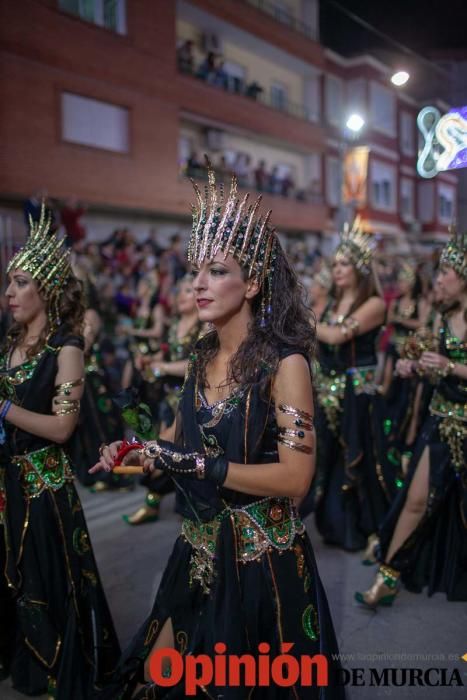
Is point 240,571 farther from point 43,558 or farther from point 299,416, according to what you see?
point 43,558

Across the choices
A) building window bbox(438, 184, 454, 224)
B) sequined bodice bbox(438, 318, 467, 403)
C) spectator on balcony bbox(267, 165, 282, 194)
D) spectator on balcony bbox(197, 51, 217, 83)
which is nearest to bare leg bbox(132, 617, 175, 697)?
sequined bodice bbox(438, 318, 467, 403)

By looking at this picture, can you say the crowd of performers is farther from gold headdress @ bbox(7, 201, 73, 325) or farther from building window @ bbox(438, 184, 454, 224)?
building window @ bbox(438, 184, 454, 224)

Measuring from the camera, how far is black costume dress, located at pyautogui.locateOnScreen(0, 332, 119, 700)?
2.88 metres

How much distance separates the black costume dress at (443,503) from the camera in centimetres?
377

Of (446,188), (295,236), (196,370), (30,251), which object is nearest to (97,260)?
(30,251)

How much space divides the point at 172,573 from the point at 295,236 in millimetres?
23489

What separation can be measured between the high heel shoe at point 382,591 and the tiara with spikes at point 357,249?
2335mm

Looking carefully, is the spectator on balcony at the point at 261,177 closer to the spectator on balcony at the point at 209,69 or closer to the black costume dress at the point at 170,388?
the spectator on balcony at the point at 209,69

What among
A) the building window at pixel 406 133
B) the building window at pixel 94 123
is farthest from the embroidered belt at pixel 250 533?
the building window at pixel 406 133

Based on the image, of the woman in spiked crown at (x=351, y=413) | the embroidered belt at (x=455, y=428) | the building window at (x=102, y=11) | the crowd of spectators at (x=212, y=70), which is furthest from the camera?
the crowd of spectators at (x=212, y=70)

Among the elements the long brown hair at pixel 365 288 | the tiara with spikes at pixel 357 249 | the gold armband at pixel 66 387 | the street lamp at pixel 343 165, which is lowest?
the gold armband at pixel 66 387

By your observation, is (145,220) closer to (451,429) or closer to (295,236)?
(295,236)

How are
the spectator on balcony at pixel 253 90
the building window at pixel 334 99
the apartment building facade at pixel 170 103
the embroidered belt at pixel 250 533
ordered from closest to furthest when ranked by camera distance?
the embroidered belt at pixel 250 533, the apartment building facade at pixel 170 103, the spectator on balcony at pixel 253 90, the building window at pixel 334 99

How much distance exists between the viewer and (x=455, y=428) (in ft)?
12.4
